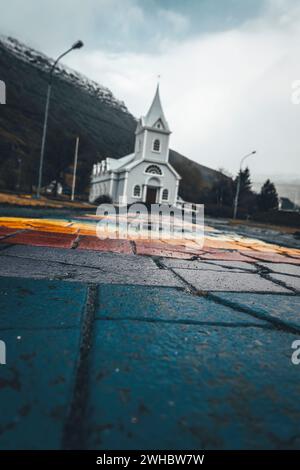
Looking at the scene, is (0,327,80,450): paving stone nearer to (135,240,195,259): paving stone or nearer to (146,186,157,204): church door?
(135,240,195,259): paving stone

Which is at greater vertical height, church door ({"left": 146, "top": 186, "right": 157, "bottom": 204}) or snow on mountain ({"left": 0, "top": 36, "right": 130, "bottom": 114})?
snow on mountain ({"left": 0, "top": 36, "right": 130, "bottom": 114})

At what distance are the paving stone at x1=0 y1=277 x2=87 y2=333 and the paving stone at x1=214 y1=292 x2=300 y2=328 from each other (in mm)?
693

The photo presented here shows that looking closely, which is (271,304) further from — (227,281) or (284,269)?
(284,269)

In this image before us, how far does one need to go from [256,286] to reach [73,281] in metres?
1.07

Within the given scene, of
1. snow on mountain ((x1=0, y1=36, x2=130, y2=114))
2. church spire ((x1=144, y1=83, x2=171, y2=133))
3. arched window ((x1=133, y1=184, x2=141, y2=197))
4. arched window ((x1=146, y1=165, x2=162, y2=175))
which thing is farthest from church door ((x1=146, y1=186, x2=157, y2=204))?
snow on mountain ((x1=0, y1=36, x2=130, y2=114))

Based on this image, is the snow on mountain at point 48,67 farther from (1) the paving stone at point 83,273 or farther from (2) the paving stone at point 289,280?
(1) the paving stone at point 83,273

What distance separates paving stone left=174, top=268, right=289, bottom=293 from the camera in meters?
1.63

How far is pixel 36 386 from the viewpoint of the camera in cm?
59

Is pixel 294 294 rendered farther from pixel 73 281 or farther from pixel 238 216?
pixel 238 216

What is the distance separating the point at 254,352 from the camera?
83 centimetres

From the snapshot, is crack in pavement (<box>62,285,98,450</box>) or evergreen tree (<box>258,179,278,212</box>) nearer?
crack in pavement (<box>62,285,98,450</box>)

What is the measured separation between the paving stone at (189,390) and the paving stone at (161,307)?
11 centimetres

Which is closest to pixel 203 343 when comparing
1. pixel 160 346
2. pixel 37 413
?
pixel 160 346

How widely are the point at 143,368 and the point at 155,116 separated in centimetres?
3349
